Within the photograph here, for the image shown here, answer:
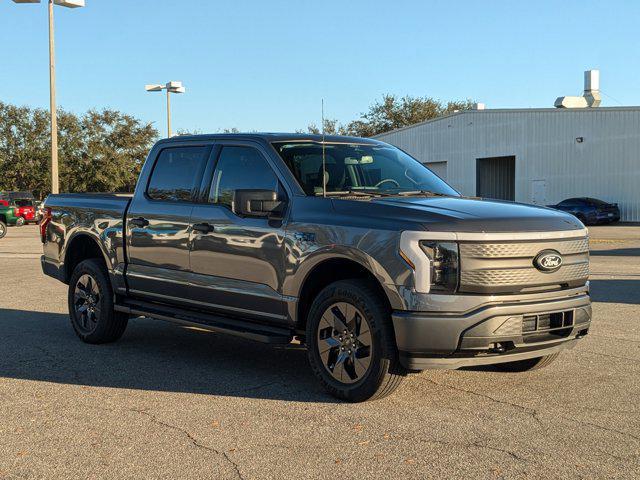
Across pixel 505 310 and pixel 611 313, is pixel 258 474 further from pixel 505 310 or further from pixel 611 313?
pixel 611 313

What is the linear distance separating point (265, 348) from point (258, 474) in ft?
11.6

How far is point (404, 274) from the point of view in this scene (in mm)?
5184

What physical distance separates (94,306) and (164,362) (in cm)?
128

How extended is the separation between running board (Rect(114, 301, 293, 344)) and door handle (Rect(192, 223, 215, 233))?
0.73m

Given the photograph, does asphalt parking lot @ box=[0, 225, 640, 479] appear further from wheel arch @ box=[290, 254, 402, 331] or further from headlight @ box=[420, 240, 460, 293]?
headlight @ box=[420, 240, 460, 293]

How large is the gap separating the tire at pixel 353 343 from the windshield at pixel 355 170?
0.98 metres

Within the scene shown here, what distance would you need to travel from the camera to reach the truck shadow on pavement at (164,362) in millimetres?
6172

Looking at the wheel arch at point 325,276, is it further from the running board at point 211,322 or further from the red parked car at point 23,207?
the red parked car at point 23,207

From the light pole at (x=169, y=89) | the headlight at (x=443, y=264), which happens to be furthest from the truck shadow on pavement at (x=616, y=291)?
the light pole at (x=169, y=89)

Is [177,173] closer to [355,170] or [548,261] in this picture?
[355,170]

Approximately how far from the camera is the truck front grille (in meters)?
5.17

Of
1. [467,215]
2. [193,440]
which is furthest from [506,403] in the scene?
[193,440]

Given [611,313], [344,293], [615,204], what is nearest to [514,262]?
[344,293]

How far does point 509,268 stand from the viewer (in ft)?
17.3
